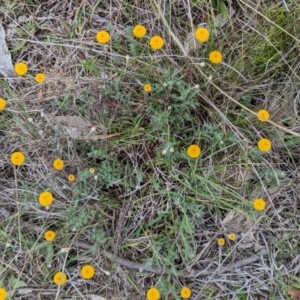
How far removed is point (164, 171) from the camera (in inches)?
79.6

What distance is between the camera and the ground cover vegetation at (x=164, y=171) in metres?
1.97

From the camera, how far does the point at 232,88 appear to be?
6.66ft

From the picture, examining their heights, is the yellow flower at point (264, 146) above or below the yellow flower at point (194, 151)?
above

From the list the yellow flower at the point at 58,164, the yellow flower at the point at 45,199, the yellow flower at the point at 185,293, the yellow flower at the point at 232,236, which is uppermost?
the yellow flower at the point at 58,164

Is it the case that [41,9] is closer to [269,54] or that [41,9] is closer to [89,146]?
[89,146]

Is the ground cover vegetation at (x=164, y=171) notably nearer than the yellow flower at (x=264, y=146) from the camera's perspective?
No

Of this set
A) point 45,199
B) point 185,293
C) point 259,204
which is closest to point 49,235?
point 45,199

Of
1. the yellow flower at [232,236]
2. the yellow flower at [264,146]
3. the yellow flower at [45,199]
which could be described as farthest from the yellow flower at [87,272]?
the yellow flower at [264,146]

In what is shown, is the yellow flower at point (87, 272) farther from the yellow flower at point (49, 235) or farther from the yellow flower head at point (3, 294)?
the yellow flower head at point (3, 294)

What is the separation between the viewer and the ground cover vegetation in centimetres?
197

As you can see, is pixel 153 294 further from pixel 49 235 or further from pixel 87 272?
pixel 49 235

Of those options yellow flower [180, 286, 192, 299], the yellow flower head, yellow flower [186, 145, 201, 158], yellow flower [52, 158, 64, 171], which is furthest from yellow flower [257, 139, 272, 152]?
the yellow flower head

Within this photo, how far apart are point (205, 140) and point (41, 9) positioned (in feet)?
3.32

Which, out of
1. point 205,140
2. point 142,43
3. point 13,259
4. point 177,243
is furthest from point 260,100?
point 13,259
